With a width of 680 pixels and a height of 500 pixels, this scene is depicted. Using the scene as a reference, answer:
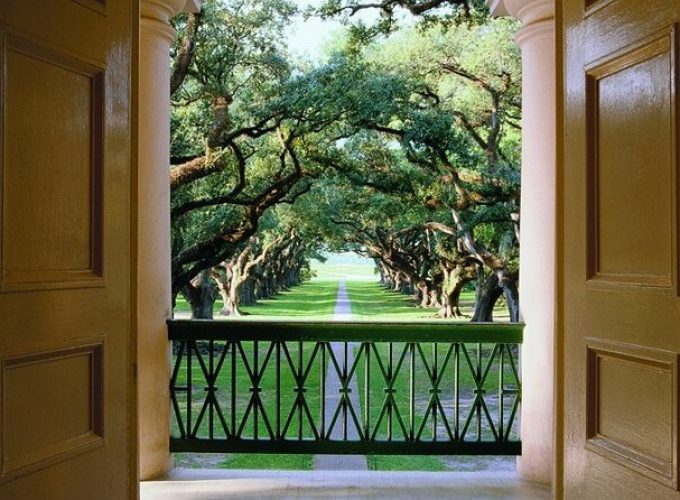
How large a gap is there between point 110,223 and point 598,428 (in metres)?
1.83

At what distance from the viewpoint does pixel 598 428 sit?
2.22 m

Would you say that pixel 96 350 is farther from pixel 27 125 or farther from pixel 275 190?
pixel 275 190

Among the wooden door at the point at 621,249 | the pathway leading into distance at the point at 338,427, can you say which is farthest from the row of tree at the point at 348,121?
the wooden door at the point at 621,249

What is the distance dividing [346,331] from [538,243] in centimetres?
146

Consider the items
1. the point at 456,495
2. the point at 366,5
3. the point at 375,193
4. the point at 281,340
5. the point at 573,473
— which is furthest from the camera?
the point at 375,193

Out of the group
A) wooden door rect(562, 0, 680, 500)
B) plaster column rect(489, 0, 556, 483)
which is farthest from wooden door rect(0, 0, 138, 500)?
plaster column rect(489, 0, 556, 483)

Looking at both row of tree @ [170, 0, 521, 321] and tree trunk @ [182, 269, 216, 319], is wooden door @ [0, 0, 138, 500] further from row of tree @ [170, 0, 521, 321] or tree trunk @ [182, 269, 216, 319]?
tree trunk @ [182, 269, 216, 319]

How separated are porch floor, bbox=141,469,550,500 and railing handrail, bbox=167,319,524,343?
94 cm

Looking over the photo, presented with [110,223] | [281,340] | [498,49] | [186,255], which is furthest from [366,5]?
[110,223]

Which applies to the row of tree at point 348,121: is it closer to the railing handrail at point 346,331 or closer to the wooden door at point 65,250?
the railing handrail at point 346,331

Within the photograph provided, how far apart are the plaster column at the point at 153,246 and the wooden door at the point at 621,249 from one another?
9.39 feet

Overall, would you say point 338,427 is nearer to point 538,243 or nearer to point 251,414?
point 251,414

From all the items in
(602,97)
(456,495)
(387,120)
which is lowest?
(456,495)

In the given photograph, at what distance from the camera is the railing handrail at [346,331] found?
453 cm
